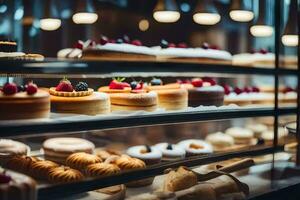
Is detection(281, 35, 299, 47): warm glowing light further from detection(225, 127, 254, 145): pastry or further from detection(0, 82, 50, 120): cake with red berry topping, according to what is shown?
detection(0, 82, 50, 120): cake with red berry topping

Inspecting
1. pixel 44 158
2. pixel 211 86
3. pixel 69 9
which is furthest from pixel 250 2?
pixel 44 158

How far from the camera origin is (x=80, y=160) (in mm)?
2814

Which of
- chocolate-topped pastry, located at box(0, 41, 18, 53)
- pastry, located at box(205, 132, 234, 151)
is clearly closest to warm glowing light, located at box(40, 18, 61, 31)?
chocolate-topped pastry, located at box(0, 41, 18, 53)

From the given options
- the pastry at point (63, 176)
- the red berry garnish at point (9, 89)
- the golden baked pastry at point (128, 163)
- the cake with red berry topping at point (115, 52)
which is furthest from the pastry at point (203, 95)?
the red berry garnish at point (9, 89)

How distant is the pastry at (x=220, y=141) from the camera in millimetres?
4164

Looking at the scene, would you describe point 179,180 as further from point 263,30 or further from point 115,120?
point 263,30

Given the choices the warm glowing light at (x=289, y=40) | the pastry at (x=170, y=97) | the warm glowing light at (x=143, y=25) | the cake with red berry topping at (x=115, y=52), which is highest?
the warm glowing light at (x=143, y=25)

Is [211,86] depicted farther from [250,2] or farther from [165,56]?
[250,2]

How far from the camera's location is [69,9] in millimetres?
4031

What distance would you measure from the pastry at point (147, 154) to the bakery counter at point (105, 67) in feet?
2.07

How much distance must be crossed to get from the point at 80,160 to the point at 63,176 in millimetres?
293

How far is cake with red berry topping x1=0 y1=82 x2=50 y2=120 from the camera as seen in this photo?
237 centimetres

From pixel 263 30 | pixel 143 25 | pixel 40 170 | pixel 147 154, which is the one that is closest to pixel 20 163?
pixel 40 170

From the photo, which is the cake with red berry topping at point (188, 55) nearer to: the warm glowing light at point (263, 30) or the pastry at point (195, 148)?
the pastry at point (195, 148)
